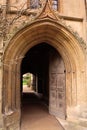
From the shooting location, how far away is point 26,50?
26.0 ft

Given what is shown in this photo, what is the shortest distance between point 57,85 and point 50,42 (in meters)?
1.78

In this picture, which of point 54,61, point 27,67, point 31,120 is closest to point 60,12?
point 54,61

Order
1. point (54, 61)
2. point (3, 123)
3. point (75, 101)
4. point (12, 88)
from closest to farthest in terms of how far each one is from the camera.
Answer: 1. point (3, 123)
2. point (12, 88)
3. point (75, 101)
4. point (54, 61)

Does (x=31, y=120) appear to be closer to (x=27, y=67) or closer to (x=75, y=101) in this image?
(x=75, y=101)

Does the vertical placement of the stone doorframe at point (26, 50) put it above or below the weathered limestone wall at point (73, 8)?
below

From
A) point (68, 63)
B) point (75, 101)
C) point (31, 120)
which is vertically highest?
point (68, 63)

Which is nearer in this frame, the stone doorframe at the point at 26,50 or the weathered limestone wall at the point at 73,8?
the stone doorframe at the point at 26,50

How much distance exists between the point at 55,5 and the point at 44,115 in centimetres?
440

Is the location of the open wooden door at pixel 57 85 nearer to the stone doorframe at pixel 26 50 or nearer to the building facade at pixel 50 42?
the building facade at pixel 50 42

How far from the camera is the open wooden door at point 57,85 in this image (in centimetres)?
870

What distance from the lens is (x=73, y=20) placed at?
7.91m

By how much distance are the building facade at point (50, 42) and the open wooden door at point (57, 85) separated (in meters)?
0.08

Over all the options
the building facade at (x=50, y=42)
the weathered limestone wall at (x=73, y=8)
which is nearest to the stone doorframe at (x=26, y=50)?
the building facade at (x=50, y=42)

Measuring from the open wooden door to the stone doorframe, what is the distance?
0.47 meters
